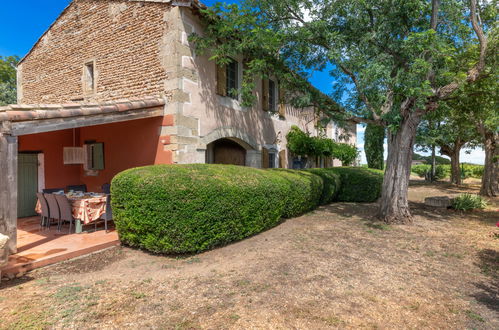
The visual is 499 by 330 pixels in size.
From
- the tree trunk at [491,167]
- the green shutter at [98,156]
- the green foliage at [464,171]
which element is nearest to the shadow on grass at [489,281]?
the green shutter at [98,156]

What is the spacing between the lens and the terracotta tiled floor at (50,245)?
4431 millimetres

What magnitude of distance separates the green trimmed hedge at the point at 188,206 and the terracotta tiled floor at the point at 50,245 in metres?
0.71

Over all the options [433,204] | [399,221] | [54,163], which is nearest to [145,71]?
[54,163]

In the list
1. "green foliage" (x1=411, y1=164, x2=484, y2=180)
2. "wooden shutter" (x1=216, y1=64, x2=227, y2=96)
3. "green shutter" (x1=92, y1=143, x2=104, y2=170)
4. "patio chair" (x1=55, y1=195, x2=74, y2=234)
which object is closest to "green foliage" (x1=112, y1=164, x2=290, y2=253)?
"patio chair" (x1=55, y1=195, x2=74, y2=234)

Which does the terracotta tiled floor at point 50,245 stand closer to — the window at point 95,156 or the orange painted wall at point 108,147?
the orange painted wall at point 108,147

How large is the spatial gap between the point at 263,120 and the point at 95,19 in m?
6.51

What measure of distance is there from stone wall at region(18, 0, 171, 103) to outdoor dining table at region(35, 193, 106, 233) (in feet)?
10.2

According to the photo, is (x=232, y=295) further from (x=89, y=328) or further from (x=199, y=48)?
(x=199, y=48)

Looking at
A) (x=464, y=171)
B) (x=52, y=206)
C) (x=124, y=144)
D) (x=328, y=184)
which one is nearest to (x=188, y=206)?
(x=52, y=206)

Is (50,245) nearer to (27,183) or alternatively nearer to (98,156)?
(98,156)

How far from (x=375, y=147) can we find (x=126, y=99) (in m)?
16.6

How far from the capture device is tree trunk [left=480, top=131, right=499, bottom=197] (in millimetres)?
13708

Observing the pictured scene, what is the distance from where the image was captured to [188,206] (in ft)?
15.4

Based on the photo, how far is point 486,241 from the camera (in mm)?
5973
